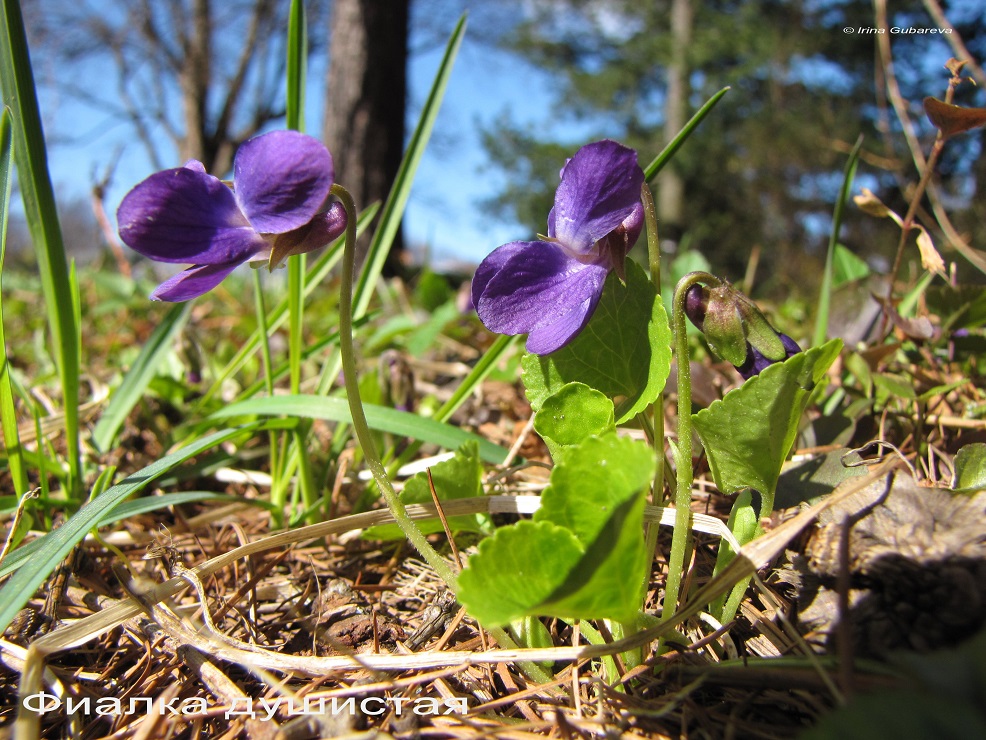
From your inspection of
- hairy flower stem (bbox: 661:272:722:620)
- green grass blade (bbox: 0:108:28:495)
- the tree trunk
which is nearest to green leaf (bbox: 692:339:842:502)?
hairy flower stem (bbox: 661:272:722:620)

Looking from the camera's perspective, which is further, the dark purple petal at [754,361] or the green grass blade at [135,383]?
the green grass blade at [135,383]

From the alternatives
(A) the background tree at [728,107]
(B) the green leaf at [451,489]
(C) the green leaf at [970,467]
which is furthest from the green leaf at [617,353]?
(A) the background tree at [728,107]

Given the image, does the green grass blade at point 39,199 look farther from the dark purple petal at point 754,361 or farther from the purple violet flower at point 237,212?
the dark purple petal at point 754,361

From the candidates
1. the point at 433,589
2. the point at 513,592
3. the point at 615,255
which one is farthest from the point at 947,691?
the point at 433,589

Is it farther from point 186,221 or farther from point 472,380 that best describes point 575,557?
point 472,380

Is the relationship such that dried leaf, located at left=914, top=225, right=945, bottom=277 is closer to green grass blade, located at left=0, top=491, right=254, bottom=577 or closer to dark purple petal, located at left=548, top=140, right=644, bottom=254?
dark purple petal, located at left=548, top=140, right=644, bottom=254

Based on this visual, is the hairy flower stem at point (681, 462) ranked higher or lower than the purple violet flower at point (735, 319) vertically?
lower

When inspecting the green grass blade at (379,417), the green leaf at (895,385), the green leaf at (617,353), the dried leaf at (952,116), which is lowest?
the green grass blade at (379,417)
